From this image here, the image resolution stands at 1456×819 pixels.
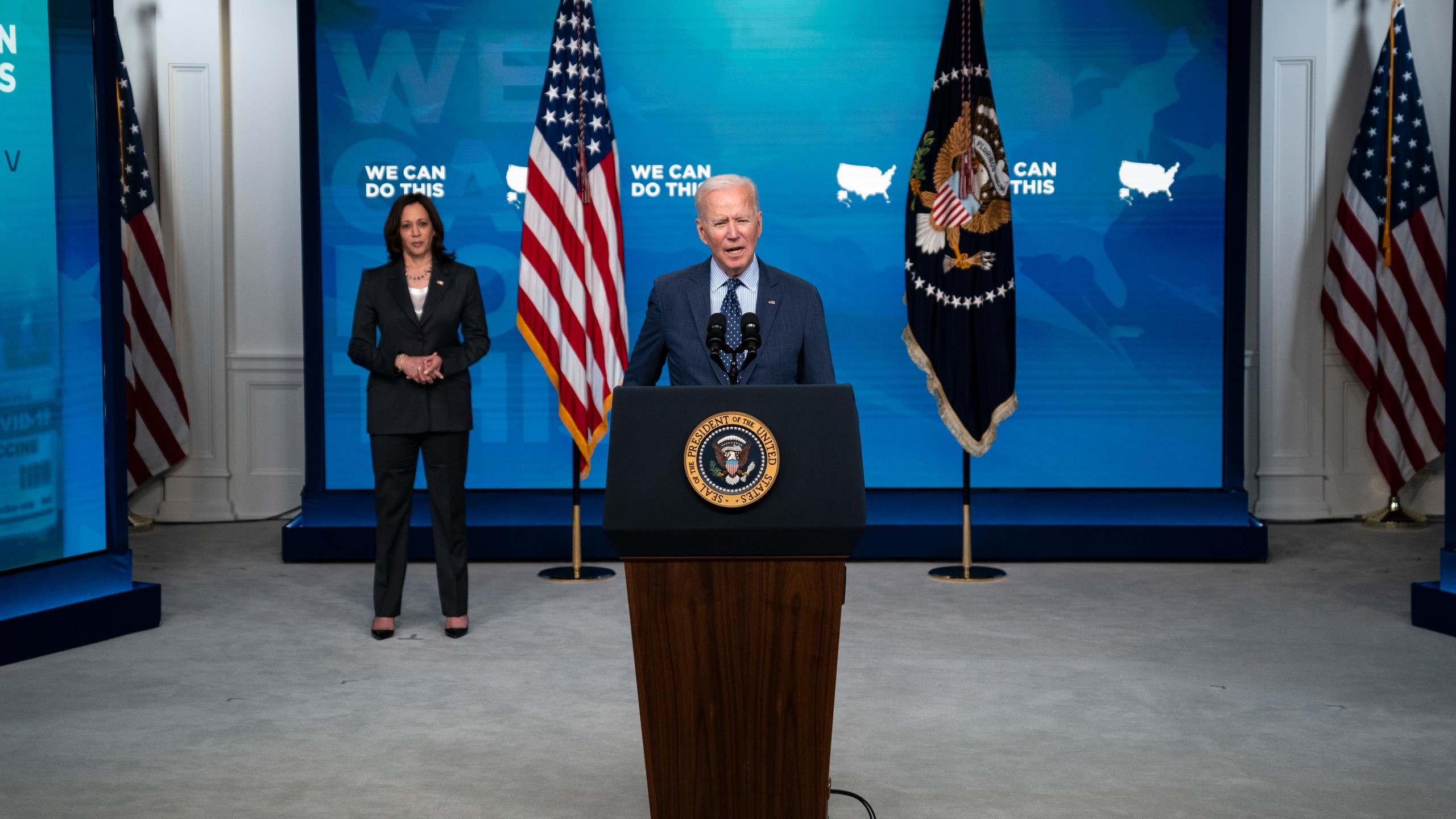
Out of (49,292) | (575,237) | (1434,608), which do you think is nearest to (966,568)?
(1434,608)

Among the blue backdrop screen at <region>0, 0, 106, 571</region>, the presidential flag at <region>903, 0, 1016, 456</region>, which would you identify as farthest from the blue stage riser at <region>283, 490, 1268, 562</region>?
the blue backdrop screen at <region>0, 0, 106, 571</region>

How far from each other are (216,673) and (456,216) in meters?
3.12

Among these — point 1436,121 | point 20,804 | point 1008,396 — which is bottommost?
point 20,804

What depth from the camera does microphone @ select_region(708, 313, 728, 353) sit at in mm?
2521

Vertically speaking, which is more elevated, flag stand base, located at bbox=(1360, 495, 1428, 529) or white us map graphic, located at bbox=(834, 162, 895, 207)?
white us map graphic, located at bbox=(834, 162, 895, 207)

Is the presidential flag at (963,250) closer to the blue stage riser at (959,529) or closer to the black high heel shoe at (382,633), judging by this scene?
the blue stage riser at (959,529)

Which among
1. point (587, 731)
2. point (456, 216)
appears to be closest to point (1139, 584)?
point (587, 731)

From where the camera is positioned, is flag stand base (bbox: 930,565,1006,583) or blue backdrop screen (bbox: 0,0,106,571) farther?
flag stand base (bbox: 930,565,1006,583)

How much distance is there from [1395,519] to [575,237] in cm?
527

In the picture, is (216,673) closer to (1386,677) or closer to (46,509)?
(46,509)

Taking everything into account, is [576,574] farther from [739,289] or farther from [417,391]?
[739,289]

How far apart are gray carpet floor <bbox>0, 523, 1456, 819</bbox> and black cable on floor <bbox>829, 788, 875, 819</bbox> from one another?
3cm

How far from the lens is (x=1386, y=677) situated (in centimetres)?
457

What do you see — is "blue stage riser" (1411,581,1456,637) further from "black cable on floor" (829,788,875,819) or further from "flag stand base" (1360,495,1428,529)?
"black cable on floor" (829,788,875,819)
